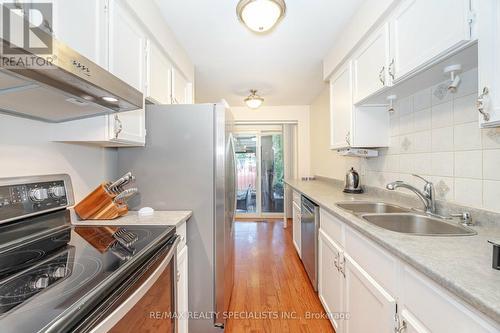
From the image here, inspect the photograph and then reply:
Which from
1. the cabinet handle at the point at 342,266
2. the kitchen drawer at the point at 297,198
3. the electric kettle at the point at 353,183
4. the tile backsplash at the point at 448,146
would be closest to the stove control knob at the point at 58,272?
the cabinet handle at the point at 342,266

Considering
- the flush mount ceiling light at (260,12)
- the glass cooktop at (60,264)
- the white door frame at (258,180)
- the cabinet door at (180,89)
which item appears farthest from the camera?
the white door frame at (258,180)

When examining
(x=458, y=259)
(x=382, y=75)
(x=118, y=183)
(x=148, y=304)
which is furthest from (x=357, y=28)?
(x=148, y=304)

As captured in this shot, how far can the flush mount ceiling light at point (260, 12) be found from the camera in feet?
4.61

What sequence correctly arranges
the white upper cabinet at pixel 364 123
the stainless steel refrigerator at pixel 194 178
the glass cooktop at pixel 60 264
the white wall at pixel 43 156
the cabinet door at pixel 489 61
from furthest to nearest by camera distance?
the white upper cabinet at pixel 364 123, the stainless steel refrigerator at pixel 194 178, the white wall at pixel 43 156, the cabinet door at pixel 489 61, the glass cooktop at pixel 60 264

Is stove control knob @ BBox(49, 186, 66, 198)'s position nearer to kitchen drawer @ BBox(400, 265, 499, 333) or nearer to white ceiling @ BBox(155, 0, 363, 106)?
white ceiling @ BBox(155, 0, 363, 106)

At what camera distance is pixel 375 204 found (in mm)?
1710

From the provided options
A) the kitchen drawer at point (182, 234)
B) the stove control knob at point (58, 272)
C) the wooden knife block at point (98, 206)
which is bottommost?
the kitchen drawer at point (182, 234)

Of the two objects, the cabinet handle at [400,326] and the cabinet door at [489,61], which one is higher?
the cabinet door at [489,61]

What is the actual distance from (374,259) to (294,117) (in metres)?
3.89

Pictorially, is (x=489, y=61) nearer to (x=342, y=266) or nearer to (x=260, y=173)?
(x=342, y=266)

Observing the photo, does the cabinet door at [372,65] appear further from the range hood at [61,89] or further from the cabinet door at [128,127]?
the cabinet door at [128,127]

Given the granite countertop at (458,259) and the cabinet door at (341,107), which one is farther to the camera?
the cabinet door at (341,107)

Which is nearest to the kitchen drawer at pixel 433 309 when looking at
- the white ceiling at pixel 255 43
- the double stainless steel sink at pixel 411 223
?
the double stainless steel sink at pixel 411 223

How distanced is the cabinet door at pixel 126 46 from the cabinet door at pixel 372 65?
1578 millimetres
